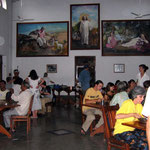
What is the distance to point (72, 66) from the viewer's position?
1517cm

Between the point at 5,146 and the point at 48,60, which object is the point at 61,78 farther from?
the point at 5,146

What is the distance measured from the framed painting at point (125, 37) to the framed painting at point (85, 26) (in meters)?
0.51

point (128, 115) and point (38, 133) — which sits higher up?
point (128, 115)

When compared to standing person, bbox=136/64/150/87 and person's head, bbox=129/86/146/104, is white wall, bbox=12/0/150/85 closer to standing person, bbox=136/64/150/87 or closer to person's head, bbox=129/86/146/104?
standing person, bbox=136/64/150/87

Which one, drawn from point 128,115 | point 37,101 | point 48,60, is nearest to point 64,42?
point 48,60

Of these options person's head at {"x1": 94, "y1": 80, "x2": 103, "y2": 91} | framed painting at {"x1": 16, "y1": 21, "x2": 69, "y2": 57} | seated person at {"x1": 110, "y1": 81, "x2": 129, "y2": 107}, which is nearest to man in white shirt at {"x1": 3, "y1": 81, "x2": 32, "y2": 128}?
person's head at {"x1": 94, "y1": 80, "x2": 103, "y2": 91}

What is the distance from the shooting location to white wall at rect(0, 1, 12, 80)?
14086mm

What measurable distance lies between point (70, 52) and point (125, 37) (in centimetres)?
358

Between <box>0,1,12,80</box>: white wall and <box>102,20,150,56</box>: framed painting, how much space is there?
6027 mm

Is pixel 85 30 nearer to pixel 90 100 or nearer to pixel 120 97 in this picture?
pixel 90 100

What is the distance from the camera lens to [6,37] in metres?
14.7

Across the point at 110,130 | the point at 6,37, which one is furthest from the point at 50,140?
the point at 6,37

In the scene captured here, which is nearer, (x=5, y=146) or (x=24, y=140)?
(x=5, y=146)

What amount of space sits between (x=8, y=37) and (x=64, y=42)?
11.7 ft
